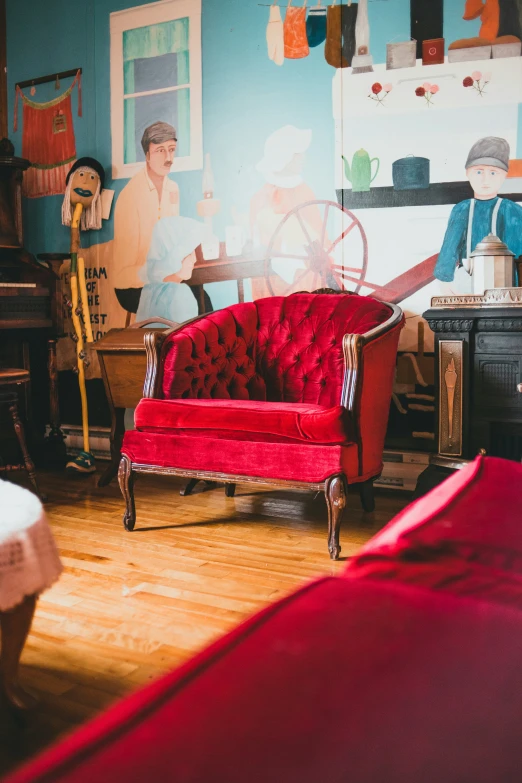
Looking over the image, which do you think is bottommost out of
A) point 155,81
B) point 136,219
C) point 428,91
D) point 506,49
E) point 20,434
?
point 20,434

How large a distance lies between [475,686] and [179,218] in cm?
385

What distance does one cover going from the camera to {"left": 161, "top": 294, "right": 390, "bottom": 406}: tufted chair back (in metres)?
3.13

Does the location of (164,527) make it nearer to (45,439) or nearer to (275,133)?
(45,439)

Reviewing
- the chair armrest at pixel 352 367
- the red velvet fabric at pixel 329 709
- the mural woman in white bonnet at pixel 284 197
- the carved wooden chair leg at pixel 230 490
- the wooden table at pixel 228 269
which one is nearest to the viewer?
the red velvet fabric at pixel 329 709

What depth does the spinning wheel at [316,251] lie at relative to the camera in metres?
3.65

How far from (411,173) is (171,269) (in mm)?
1460

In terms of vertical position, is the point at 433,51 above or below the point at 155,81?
below

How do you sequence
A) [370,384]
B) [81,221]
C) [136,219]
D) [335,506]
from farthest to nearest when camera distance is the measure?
1. [81,221]
2. [136,219]
3. [370,384]
4. [335,506]

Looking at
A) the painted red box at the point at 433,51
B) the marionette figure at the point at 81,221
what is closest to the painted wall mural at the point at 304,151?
the painted red box at the point at 433,51

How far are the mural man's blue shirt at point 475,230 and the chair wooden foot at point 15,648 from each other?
Answer: 2.60 m

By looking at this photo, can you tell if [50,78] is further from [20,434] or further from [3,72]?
[20,434]

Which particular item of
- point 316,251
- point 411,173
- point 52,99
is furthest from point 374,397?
point 52,99

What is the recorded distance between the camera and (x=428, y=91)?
3.41 m

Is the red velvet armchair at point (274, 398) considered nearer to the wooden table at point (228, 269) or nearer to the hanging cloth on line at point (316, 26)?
the wooden table at point (228, 269)
